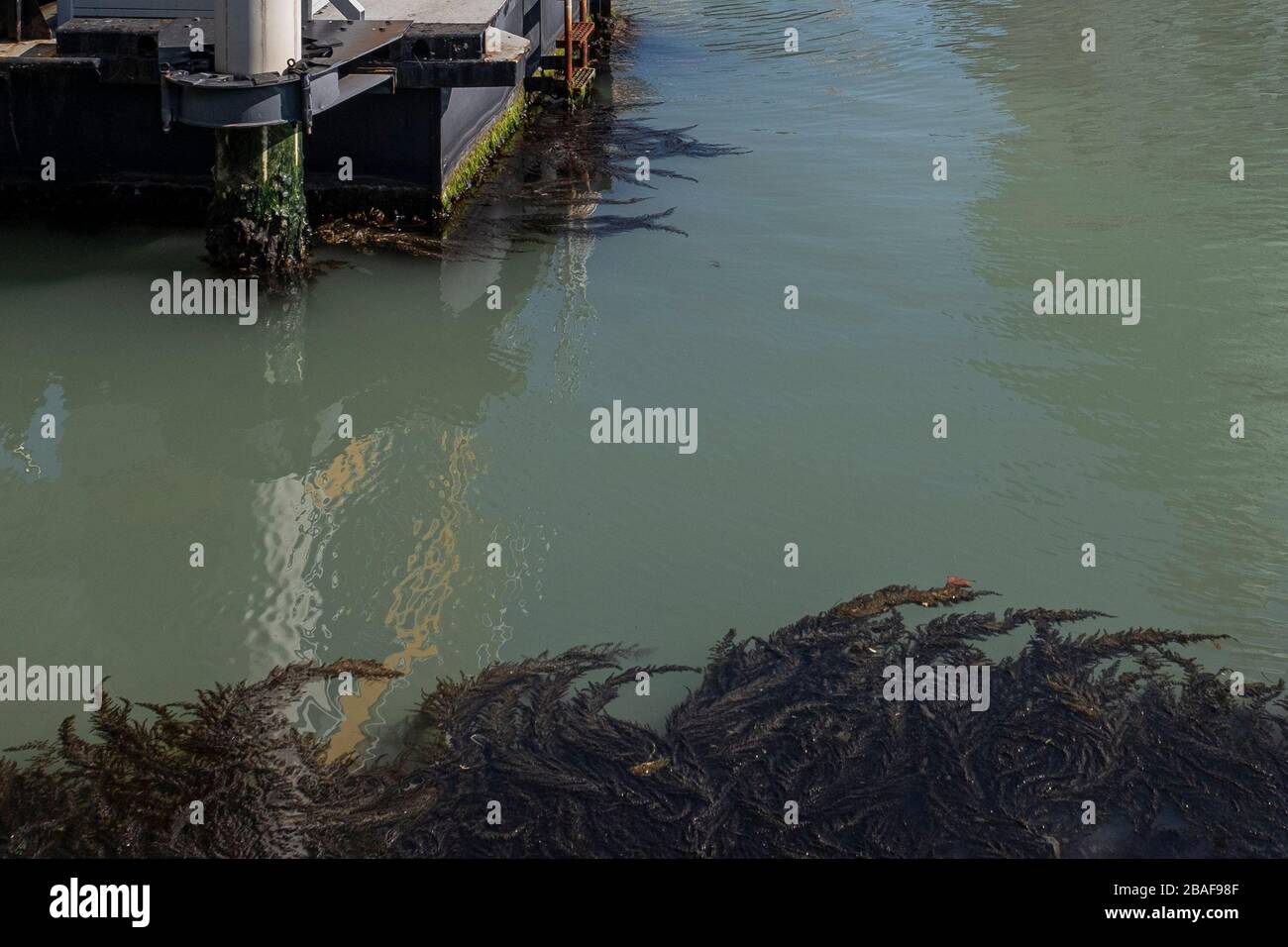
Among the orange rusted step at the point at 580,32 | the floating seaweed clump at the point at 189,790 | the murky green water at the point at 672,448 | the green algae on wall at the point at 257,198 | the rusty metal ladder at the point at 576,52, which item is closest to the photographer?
the floating seaweed clump at the point at 189,790

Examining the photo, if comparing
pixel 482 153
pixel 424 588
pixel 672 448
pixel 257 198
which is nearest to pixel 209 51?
pixel 257 198

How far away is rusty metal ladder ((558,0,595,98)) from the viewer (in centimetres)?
1480

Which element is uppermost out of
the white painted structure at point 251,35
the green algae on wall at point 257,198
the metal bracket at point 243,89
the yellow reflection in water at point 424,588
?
the white painted structure at point 251,35

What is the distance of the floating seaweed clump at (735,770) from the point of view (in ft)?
18.0

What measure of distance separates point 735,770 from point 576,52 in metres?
11.9

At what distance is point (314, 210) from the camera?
1141 cm

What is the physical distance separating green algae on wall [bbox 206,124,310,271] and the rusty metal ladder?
5.02 metres

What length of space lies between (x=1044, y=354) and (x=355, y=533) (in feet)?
15.3

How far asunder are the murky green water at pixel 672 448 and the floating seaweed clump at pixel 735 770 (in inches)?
10.5

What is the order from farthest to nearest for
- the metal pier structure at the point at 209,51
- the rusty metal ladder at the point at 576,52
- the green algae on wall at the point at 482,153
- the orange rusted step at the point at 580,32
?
the orange rusted step at the point at 580,32
the rusty metal ladder at the point at 576,52
the green algae on wall at the point at 482,153
the metal pier structure at the point at 209,51

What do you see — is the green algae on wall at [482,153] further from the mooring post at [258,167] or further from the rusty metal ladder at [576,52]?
the mooring post at [258,167]

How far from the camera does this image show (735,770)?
19.2 feet

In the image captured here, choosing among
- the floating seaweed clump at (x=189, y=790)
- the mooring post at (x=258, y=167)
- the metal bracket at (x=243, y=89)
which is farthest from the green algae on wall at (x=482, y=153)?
the floating seaweed clump at (x=189, y=790)

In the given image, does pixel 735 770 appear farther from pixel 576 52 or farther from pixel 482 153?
pixel 576 52
